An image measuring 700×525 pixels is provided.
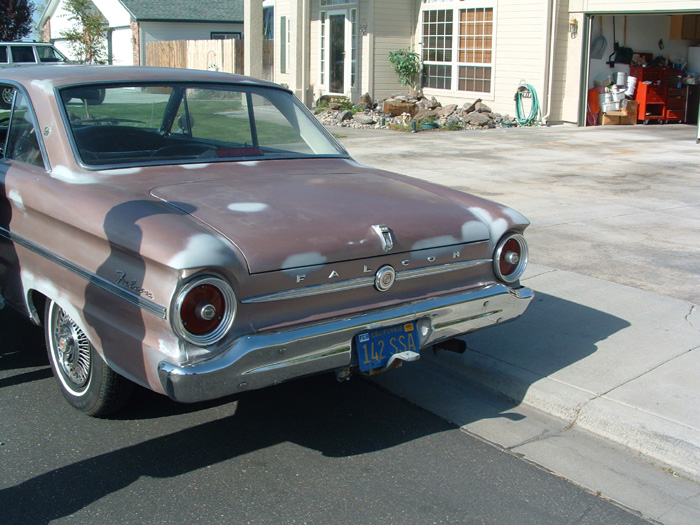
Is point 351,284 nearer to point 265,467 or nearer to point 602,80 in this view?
point 265,467

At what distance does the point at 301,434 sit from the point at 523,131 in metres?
14.5

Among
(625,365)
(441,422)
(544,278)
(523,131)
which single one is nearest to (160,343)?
(441,422)

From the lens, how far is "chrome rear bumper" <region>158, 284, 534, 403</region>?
3223mm

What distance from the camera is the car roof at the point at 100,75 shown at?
4.56 m

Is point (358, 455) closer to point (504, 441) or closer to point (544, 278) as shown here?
point (504, 441)

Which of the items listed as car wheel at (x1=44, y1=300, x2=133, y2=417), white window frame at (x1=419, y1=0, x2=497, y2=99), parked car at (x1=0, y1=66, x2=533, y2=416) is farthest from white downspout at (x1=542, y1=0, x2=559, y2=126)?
car wheel at (x1=44, y1=300, x2=133, y2=417)

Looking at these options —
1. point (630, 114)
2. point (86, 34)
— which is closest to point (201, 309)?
point (630, 114)

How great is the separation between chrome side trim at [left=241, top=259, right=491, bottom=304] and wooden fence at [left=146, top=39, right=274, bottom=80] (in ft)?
71.9

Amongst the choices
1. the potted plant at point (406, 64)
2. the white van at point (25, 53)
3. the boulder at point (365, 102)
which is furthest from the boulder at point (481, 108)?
the white van at point (25, 53)

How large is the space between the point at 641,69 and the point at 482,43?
12.8 feet

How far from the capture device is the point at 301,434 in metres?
4.12

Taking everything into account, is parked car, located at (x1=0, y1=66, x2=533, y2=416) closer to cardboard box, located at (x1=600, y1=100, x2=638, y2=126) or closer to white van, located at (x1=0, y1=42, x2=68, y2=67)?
cardboard box, located at (x1=600, y1=100, x2=638, y2=126)

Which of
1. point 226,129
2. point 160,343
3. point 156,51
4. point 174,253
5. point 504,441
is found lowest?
point 504,441

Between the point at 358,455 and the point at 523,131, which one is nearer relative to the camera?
the point at 358,455
